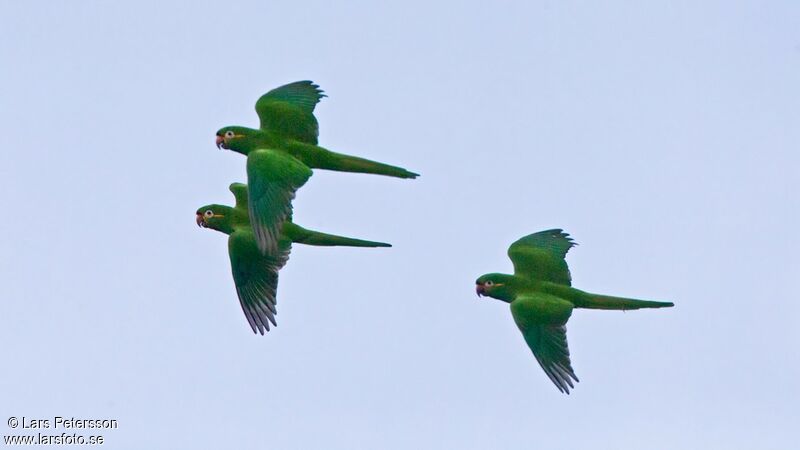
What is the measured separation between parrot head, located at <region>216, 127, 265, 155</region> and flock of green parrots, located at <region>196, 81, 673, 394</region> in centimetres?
2

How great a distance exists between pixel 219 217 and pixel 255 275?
3.78 ft

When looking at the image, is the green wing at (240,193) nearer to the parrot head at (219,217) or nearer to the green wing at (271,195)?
the parrot head at (219,217)

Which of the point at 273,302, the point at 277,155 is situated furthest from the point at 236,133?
the point at 273,302

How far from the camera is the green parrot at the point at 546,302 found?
2358cm

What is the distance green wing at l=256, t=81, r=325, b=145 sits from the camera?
23766mm

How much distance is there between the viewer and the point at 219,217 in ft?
79.9

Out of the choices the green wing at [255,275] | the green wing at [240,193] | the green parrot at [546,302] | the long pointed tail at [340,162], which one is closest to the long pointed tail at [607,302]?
the green parrot at [546,302]

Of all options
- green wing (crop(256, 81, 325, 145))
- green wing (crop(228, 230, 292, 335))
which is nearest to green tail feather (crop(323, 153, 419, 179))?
green wing (crop(256, 81, 325, 145))

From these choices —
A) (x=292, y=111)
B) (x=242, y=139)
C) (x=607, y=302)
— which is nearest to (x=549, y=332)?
(x=607, y=302)

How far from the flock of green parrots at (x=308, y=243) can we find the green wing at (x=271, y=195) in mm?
50

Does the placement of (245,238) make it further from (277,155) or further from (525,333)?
(525,333)

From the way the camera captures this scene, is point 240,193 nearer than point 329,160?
No

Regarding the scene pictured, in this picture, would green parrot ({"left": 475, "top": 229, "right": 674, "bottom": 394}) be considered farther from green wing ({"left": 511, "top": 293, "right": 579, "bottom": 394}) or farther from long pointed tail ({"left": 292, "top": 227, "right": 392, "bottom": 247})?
long pointed tail ({"left": 292, "top": 227, "right": 392, "bottom": 247})

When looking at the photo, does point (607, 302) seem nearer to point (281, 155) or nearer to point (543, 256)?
point (543, 256)
